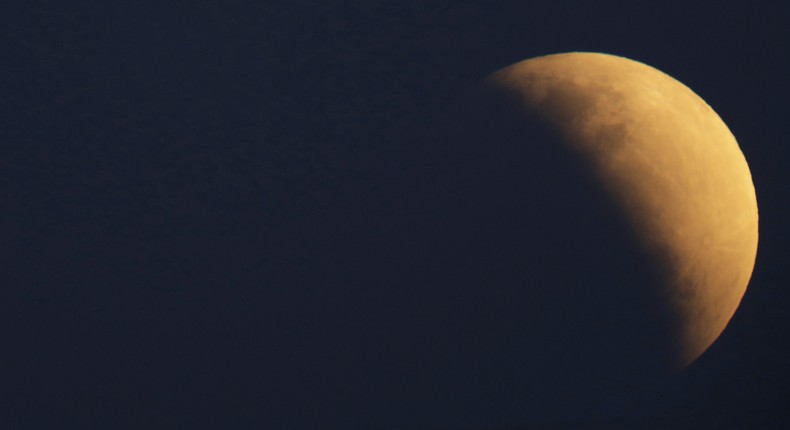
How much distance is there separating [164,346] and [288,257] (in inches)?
51.7

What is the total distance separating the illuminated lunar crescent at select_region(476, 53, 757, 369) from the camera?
3537 millimetres

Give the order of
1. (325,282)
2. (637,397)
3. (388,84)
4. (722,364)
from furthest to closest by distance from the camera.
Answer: (388,84)
(325,282)
(722,364)
(637,397)

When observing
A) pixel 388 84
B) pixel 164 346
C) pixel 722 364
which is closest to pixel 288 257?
pixel 164 346

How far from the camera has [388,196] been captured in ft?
12.7

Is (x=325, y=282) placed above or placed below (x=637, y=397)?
below

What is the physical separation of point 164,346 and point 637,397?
171 inches

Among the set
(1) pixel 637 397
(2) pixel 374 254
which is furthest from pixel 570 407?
(2) pixel 374 254

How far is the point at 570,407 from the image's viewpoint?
3.73 m

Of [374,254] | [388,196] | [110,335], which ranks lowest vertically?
[110,335]

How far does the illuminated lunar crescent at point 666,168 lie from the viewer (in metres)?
3.54

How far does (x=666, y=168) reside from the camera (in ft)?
11.7

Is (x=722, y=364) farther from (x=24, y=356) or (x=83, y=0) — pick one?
(x=83, y=0)

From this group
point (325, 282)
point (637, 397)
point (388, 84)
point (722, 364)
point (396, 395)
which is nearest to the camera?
point (637, 397)

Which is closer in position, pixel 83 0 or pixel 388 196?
pixel 388 196
